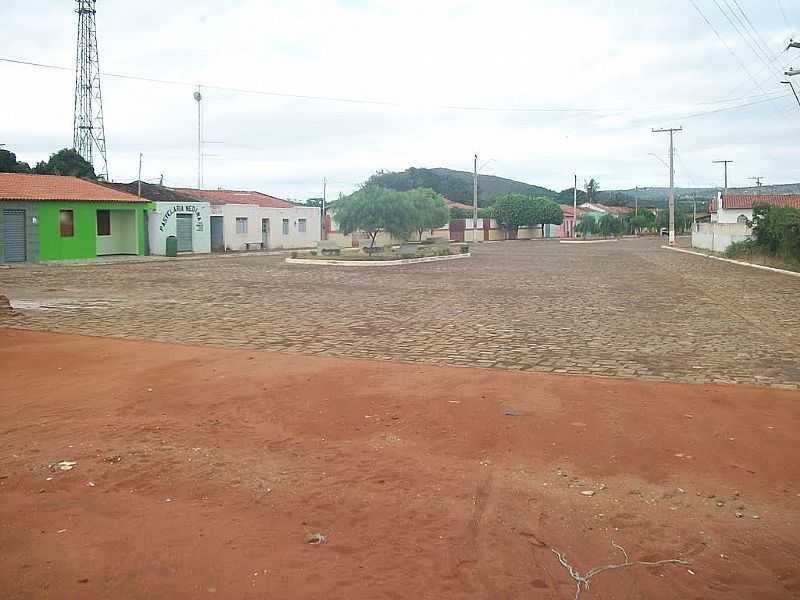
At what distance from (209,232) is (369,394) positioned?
39862mm

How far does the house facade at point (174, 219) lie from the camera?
138 feet

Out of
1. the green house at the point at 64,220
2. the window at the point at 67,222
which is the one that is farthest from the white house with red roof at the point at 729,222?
the window at the point at 67,222

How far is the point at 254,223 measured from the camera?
166ft

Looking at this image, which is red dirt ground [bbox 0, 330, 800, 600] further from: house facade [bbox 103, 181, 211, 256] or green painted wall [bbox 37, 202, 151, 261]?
house facade [bbox 103, 181, 211, 256]

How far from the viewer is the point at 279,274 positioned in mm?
27562

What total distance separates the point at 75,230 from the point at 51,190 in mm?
2022

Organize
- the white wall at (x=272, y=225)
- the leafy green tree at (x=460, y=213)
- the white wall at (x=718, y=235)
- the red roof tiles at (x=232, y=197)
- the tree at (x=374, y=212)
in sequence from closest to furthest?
the tree at (x=374, y=212) < the white wall at (x=718, y=235) < the white wall at (x=272, y=225) < the red roof tiles at (x=232, y=197) < the leafy green tree at (x=460, y=213)

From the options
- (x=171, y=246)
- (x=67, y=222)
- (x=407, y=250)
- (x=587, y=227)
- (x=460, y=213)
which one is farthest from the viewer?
(x=587, y=227)

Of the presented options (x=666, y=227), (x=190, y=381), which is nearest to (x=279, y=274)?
(x=190, y=381)

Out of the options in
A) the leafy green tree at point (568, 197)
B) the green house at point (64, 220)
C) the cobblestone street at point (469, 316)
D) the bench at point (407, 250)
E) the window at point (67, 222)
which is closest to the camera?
the cobblestone street at point (469, 316)

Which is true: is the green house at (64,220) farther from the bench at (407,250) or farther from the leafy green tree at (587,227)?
the leafy green tree at (587,227)

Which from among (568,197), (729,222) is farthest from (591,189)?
(729,222)

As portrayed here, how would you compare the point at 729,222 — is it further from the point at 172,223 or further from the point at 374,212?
the point at 172,223

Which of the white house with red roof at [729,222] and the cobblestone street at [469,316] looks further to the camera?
the white house with red roof at [729,222]
